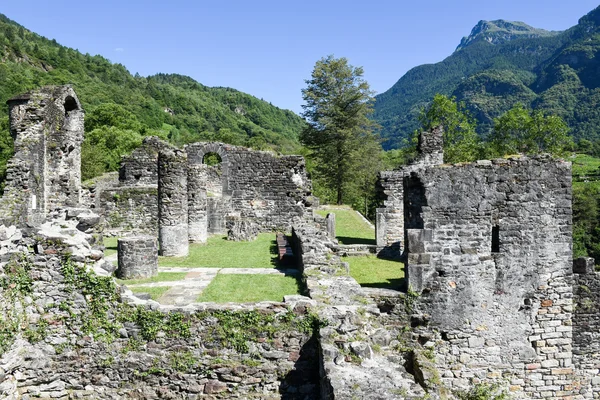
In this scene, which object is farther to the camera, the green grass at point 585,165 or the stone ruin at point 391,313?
the green grass at point 585,165

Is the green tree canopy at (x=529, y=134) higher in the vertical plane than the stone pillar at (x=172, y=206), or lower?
higher

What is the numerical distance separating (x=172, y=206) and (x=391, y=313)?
828 centimetres

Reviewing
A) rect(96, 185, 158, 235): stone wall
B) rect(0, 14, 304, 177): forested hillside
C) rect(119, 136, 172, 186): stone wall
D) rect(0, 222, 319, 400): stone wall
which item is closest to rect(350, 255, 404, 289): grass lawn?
rect(0, 222, 319, 400): stone wall

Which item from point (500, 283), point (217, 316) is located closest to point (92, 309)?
point (217, 316)

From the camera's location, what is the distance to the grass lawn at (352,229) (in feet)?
74.3

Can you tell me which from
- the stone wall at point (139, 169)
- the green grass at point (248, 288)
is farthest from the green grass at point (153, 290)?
the stone wall at point (139, 169)

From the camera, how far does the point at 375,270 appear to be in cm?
1542

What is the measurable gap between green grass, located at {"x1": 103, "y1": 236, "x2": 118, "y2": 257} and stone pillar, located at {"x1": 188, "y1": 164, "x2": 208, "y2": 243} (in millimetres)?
2735

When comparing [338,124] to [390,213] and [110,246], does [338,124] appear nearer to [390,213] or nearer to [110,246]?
[390,213]

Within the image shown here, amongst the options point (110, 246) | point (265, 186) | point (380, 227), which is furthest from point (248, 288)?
point (265, 186)

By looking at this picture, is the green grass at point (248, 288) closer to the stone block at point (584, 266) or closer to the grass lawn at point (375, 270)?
→ the grass lawn at point (375, 270)

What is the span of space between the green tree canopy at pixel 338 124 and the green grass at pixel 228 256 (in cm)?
2326

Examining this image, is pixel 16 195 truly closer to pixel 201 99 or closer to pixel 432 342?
pixel 432 342

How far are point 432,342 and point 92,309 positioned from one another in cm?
660
